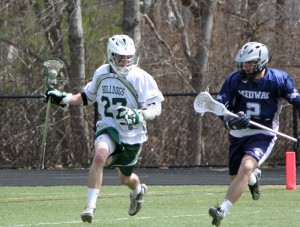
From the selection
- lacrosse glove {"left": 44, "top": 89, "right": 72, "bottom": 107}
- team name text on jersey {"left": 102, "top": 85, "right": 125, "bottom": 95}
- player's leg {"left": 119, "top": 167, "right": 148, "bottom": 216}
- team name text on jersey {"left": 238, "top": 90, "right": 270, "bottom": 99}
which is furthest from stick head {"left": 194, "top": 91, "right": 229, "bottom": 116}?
lacrosse glove {"left": 44, "top": 89, "right": 72, "bottom": 107}

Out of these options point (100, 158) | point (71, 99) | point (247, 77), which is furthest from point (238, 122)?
point (71, 99)

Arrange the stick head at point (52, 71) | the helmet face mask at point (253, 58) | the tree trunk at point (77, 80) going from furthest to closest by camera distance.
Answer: the tree trunk at point (77, 80), the stick head at point (52, 71), the helmet face mask at point (253, 58)

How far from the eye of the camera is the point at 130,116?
10.2m

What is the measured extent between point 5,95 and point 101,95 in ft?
32.1

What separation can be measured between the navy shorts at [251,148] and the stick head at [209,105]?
46 centimetres

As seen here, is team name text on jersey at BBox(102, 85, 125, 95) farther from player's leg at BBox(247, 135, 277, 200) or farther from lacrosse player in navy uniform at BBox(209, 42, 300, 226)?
player's leg at BBox(247, 135, 277, 200)

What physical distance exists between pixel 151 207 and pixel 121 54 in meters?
2.45

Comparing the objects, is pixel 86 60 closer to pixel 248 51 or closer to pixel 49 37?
pixel 49 37

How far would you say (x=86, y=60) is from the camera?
24250 millimetres

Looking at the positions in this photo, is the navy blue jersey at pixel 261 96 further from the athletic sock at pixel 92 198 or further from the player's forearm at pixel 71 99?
the athletic sock at pixel 92 198

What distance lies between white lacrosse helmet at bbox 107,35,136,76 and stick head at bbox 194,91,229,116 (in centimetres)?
77

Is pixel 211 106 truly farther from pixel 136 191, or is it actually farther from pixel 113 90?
pixel 136 191

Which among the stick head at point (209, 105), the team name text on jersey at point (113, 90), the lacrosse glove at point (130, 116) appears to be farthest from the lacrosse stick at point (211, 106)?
the team name text on jersey at point (113, 90)

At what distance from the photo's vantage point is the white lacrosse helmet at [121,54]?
10383 millimetres
